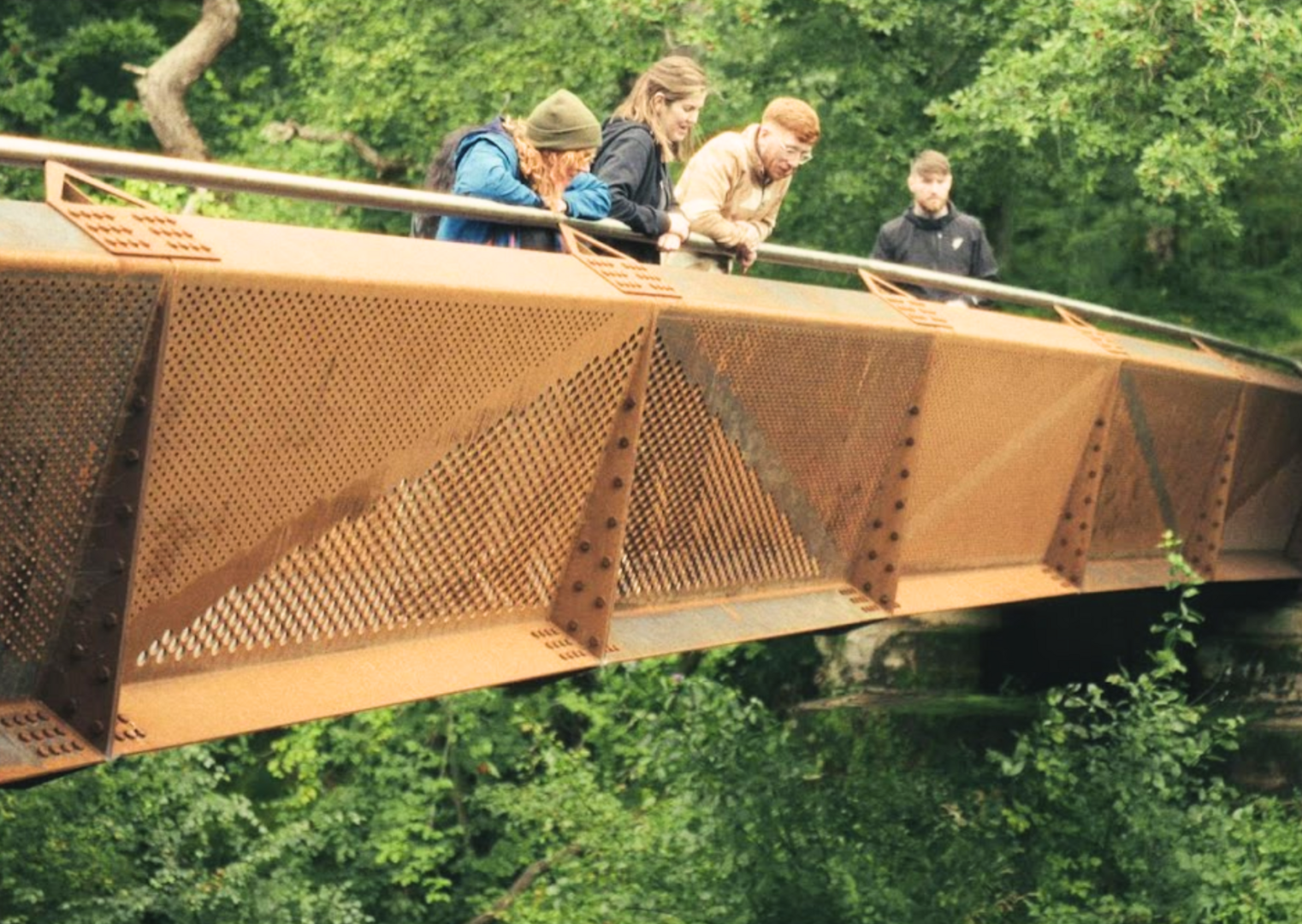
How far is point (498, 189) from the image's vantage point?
22.2 ft

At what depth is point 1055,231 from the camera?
64.0 ft

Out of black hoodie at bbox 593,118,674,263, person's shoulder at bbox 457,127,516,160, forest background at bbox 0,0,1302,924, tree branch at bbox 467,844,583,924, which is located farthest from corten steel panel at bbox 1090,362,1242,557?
tree branch at bbox 467,844,583,924

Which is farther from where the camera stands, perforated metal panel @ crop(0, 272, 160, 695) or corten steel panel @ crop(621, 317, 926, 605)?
corten steel panel @ crop(621, 317, 926, 605)

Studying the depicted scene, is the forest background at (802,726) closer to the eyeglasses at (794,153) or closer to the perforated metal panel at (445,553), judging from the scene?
the eyeglasses at (794,153)

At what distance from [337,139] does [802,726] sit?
817 cm

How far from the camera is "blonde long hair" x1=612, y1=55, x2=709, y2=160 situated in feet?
25.1

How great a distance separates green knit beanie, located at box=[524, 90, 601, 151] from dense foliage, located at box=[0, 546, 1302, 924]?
3.05 meters

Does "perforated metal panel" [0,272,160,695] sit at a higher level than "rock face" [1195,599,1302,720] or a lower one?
higher

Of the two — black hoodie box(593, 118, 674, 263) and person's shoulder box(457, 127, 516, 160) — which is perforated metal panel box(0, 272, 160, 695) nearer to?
person's shoulder box(457, 127, 516, 160)

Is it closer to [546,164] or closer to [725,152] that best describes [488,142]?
[546,164]

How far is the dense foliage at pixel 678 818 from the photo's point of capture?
1292cm

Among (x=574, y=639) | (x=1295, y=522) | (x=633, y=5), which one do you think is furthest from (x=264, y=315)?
(x=633, y=5)

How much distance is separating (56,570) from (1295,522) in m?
10.9

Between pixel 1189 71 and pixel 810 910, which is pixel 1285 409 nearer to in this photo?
pixel 1189 71
